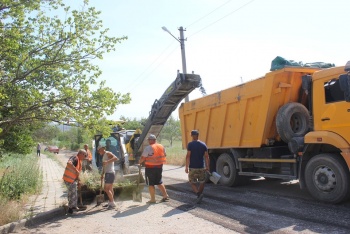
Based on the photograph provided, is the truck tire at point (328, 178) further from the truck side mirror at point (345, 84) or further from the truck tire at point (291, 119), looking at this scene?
the truck side mirror at point (345, 84)

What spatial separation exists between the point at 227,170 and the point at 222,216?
3.82 m

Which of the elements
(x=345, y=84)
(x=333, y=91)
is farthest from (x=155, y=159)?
(x=345, y=84)

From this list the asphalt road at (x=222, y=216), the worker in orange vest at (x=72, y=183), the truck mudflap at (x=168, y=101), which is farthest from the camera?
the truck mudflap at (x=168, y=101)

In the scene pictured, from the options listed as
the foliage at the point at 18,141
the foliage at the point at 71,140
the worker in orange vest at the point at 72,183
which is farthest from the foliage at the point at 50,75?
the foliage at the point at 71,140

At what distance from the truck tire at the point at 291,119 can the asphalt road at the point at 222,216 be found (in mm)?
1375

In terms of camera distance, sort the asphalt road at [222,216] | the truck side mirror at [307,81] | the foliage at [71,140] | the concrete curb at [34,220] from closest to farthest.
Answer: the asphalt road at [222,216]
the concrete curb at [34,220]
the truck side mirror at [307,81]
the foliage at [71,140]

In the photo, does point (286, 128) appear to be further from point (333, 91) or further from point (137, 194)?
point (137, 194)

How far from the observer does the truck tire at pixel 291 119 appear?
7.67m

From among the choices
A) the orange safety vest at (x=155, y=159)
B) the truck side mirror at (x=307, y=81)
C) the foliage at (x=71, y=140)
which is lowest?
the orange safety vest at (x=155, y=159)

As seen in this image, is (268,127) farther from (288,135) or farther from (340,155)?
(340,155)

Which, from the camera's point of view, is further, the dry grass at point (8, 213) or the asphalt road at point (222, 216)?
the dry grass at point (8, 213)

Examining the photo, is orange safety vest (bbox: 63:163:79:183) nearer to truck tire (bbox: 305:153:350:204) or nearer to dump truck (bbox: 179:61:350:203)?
dump truck (bbox: 179:61:350:203)

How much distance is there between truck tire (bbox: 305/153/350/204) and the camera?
6398 millimetres

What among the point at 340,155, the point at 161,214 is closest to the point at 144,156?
the point at 161,214
